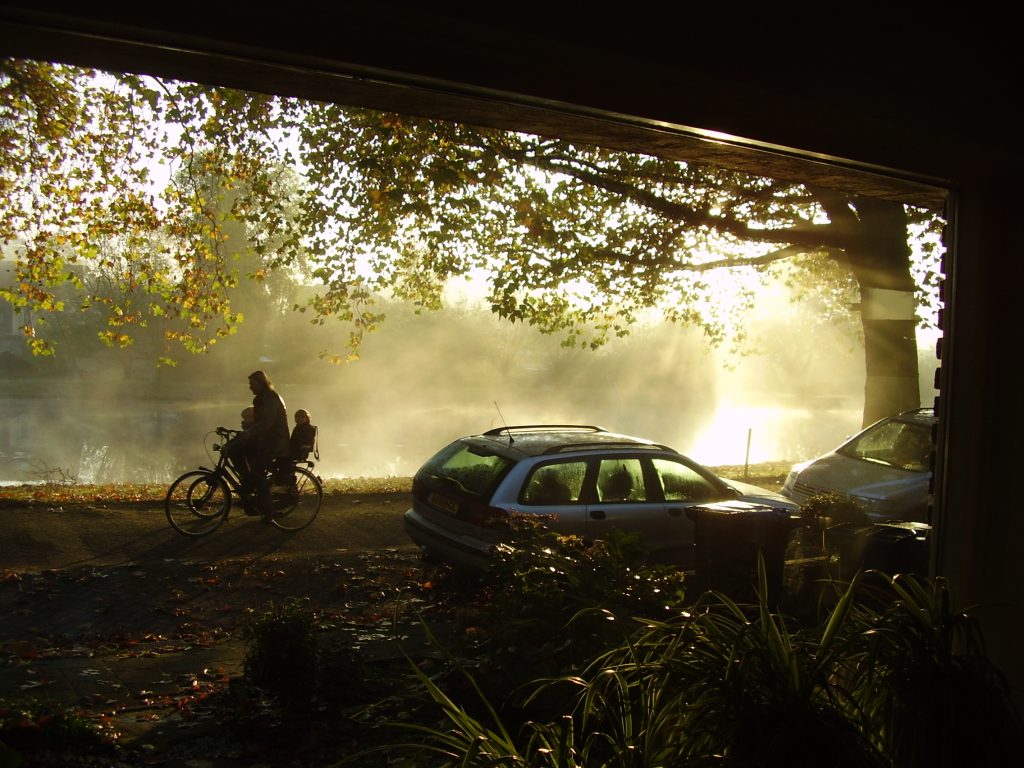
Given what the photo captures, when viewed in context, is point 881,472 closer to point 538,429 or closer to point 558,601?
point 538,429

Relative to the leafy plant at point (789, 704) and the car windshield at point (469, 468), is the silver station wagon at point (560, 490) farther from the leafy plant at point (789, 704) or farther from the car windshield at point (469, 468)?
the leafy plant at point (789, 704)

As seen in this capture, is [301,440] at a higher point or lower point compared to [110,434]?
higher

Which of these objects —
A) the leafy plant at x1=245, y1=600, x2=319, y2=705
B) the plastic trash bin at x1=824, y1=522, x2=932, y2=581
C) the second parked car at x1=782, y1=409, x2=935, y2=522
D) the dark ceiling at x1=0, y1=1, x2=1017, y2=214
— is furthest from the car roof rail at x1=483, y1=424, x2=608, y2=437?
the dark ceiling at x1=0, y1=1, x2=1017, y2=214

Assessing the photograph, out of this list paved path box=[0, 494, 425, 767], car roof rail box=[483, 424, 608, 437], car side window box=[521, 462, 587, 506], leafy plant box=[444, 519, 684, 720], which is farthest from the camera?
car roof rail box=[483, 424, 608, 437]

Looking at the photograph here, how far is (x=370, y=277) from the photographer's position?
1166 cm

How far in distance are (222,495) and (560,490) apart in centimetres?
456

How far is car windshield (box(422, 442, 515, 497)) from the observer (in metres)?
7.94

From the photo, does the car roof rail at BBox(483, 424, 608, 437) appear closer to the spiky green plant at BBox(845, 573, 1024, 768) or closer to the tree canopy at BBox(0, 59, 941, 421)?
the tree canopy at BBox(0, 59, 941, 421)

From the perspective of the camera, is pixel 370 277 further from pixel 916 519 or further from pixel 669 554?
pixel 916 519

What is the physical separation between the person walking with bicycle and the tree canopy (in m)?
1.06

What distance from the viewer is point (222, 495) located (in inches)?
416

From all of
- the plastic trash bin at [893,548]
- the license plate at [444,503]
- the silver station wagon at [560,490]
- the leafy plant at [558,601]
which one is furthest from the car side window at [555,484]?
the leafy plant at [558,601]

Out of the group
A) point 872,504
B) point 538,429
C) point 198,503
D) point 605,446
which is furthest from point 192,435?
point 872,504

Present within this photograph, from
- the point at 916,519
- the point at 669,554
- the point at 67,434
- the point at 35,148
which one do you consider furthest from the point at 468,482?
the point at 67,434
